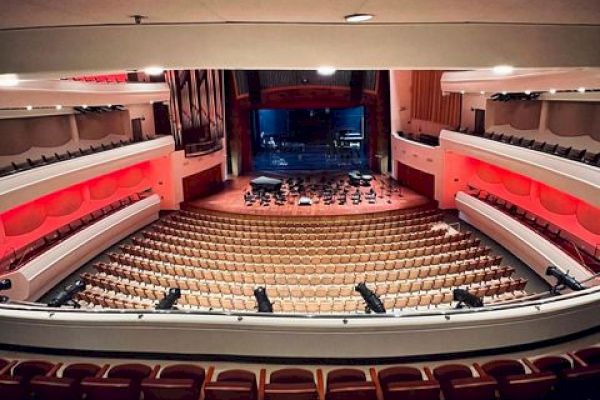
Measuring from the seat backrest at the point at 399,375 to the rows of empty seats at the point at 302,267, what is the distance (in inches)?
147

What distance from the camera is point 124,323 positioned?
4559 millimetres

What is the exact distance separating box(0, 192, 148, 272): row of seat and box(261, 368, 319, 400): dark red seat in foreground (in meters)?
8.48

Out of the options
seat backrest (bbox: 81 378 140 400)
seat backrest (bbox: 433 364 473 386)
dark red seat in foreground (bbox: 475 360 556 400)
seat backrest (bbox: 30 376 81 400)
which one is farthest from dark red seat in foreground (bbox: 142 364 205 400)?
dark red seat in foreground (bbox: 475 360 556 400)

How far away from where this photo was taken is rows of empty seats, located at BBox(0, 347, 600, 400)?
12.0 feet

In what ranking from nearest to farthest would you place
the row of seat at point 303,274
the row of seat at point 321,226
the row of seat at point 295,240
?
the row of seat at point 303,274
the row of seat at point 295,240
the row of seat at point 321,226

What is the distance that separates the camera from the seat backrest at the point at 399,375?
395 centimetres

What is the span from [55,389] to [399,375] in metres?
3.02

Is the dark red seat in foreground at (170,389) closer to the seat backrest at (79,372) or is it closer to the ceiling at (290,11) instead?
the seat backrest at (79,372)

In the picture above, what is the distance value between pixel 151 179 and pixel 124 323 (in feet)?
41.9

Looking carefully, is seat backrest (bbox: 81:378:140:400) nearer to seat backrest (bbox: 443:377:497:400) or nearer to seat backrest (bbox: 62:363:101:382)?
seat backrest (bbox: 62:363:101:382)

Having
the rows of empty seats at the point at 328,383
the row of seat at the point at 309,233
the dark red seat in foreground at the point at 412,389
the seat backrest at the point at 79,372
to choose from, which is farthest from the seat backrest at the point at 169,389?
the row of seat at the point at 309,233

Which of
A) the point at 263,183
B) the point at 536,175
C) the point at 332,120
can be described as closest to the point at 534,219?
the point at 536,175

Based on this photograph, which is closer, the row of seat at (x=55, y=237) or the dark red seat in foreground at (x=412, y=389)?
the dark red seat in foreground at (x=412, y=389)

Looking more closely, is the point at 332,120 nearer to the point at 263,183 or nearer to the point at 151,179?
the point at 263,183
